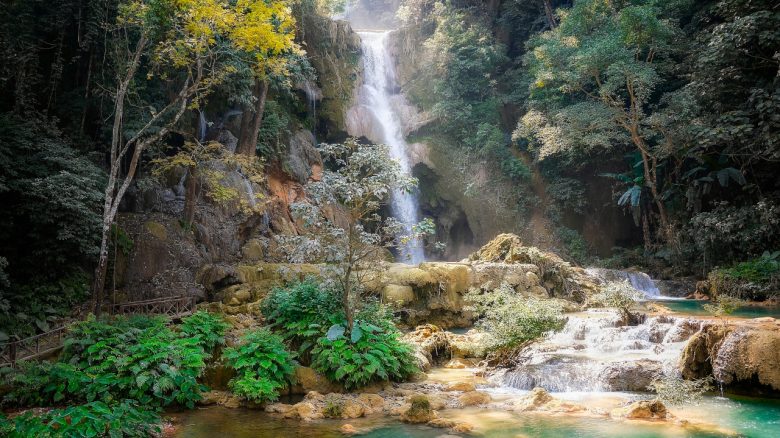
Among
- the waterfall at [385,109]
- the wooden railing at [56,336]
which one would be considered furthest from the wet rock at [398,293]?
the waterfall at [385,109]

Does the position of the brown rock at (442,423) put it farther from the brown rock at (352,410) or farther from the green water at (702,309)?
the green water at (702,309)

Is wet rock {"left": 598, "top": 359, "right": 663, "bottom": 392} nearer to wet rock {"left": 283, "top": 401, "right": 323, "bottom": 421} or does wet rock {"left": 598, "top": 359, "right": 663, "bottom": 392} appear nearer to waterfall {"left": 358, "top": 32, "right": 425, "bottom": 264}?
wet rock {"left": 283, "top": 401, "right": 323, "bottom": 421}

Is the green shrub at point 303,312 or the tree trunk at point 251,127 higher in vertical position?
the tree trunk at point 251,127

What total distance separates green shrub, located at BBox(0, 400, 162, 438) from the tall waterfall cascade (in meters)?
17.3

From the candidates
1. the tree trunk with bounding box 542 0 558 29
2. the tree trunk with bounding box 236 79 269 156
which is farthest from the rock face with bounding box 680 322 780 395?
the tree trunk with bounding box 542 0 558 29

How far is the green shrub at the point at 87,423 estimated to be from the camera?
18.1 ft

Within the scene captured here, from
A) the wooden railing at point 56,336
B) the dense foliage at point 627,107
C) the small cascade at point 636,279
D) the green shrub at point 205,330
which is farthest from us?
the small cascade at point 636,279

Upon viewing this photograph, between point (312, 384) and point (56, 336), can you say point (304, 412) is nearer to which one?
point (312, 384)

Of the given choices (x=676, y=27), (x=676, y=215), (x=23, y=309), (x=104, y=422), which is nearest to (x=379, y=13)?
(x=676, y=27)

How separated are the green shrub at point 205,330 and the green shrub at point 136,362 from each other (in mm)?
284

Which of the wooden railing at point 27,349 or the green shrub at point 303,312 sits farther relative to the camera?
the green shrub at point 303,312

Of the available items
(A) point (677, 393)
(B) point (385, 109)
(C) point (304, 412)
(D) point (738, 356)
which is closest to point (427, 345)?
(C) point (304, 412)

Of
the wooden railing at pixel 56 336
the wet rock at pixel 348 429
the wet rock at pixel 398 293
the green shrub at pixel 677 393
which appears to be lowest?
the wet rock at pixel 348 429

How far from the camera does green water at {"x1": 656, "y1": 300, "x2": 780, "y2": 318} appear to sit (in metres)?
13.1
